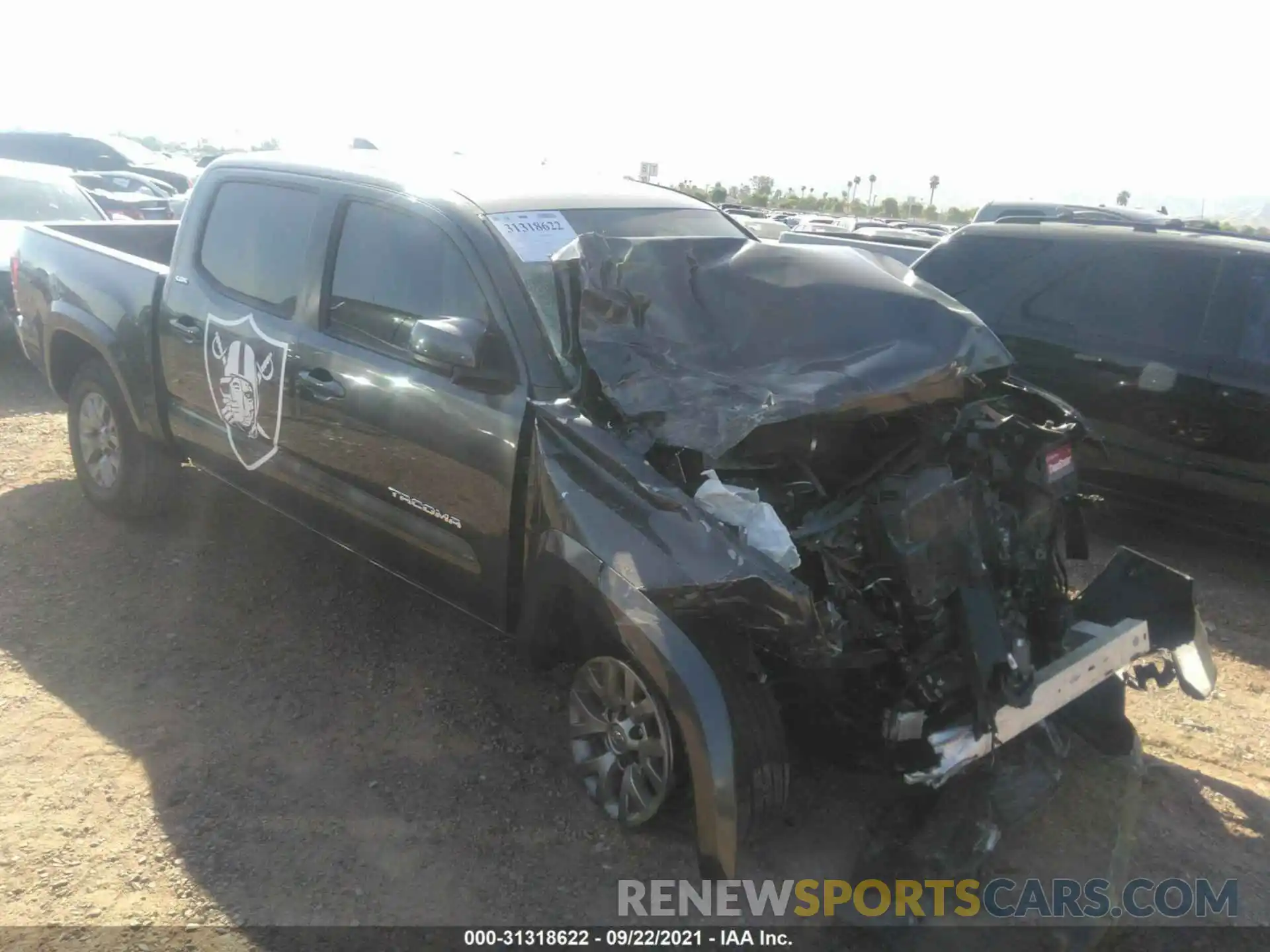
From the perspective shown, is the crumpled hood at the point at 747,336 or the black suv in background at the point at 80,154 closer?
the crumpled hood at the point at 747,336

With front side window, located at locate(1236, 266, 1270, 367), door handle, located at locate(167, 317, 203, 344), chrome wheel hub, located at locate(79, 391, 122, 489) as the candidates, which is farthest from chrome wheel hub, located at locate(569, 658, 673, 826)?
front side window, located at locate(1236, 266, 1270, 367)

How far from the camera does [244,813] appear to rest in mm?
3256

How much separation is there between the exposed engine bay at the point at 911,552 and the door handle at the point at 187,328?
103 inches

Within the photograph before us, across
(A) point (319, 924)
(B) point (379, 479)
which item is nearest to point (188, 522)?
(B) point (379, 479)

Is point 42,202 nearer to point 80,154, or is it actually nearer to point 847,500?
point 80,154

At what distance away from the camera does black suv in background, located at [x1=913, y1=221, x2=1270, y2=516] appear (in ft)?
17.3

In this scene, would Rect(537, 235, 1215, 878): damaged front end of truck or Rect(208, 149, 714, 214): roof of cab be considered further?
Rect(208, 149, 714, 214): roof of cab

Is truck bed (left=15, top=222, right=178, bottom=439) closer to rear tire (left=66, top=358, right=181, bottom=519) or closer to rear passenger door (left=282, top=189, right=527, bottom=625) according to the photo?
rear tire (left=66, top=358, right=181, bottom=519)

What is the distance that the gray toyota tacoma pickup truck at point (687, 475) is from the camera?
9.20 ft

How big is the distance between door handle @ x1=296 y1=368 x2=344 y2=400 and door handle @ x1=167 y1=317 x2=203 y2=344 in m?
0.89

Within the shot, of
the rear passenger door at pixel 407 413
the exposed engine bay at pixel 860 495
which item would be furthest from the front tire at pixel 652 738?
the rear passenger door at pixel 407 413

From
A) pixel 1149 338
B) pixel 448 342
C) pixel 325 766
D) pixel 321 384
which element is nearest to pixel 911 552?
pixel 448 342

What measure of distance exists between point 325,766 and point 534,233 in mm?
2001

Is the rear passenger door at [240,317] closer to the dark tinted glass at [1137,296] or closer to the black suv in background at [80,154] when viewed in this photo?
the dark tinted glass at [1137,296]
